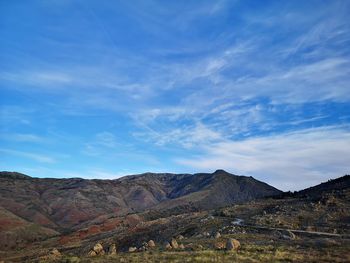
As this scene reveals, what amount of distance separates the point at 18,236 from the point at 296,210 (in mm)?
82287

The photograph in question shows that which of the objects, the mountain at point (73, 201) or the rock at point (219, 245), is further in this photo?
the mountain at point (73, 201)

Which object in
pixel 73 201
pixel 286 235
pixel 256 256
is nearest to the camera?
pixel 256 256

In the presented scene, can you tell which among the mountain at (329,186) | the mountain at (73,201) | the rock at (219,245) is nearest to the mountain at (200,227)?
the mountain at (329,186)

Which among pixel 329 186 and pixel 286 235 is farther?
pixel 329 186

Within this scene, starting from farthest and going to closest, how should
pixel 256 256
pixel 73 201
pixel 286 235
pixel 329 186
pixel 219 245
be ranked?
pixel 73 201 < pixel 329 186 < pixel 286 235 < pixel 219 245 < pixel 256 256

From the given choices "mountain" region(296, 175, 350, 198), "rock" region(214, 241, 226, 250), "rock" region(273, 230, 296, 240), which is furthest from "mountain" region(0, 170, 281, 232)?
"rock" region(214, 241, 226, 250)

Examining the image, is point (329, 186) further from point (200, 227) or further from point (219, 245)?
point (219, 245)

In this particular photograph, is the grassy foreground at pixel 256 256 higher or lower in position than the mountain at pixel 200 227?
lower

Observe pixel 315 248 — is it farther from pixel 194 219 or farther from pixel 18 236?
pixel 18 236

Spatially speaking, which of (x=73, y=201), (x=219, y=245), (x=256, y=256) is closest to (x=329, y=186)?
(x=219, y=245)

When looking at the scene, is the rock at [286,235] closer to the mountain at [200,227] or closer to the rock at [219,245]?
the mountain at [200,227]

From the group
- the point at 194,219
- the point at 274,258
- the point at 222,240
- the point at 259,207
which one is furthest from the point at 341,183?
the point at 274,258

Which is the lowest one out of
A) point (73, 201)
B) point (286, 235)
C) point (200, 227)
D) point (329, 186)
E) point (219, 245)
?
point (219, 245)

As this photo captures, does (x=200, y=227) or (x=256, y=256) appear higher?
(x=200, y=227)
